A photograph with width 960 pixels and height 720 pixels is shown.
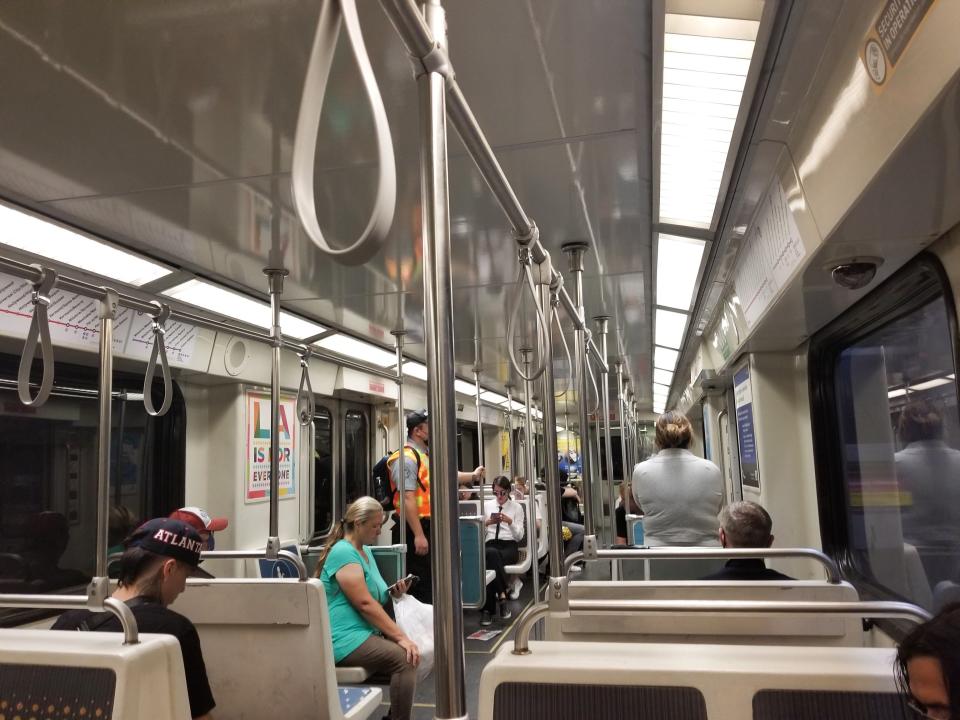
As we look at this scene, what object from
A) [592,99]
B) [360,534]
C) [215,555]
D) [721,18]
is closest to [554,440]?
[592,99]

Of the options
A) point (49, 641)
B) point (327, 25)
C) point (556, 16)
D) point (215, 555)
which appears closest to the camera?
point (327, 25)

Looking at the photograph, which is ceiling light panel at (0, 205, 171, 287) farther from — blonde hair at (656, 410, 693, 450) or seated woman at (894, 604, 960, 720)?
seated woman at (894, 604, 960, 720)

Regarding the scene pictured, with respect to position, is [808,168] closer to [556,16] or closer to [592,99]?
[592,99]

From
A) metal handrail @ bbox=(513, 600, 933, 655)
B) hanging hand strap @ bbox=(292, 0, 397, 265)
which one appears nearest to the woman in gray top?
metal handrail @ bbox=(513, 600, 933, 655)

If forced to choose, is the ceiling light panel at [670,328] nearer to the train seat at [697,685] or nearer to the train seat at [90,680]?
the train seat at [697,685]

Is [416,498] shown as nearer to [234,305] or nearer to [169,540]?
[234,305]

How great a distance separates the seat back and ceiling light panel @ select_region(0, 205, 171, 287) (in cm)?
166

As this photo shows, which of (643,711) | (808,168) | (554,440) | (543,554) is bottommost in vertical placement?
(543,554)

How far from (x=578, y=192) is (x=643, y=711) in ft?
6.67

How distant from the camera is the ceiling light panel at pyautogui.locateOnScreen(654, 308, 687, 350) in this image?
526 cm

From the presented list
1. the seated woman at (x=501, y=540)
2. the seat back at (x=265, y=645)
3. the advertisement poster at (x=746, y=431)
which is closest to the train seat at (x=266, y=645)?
the seat back at (x=265, y=645)

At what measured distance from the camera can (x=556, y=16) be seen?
63.7 inches

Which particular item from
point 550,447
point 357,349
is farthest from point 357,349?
point 550,447

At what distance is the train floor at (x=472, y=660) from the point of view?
148 inches
